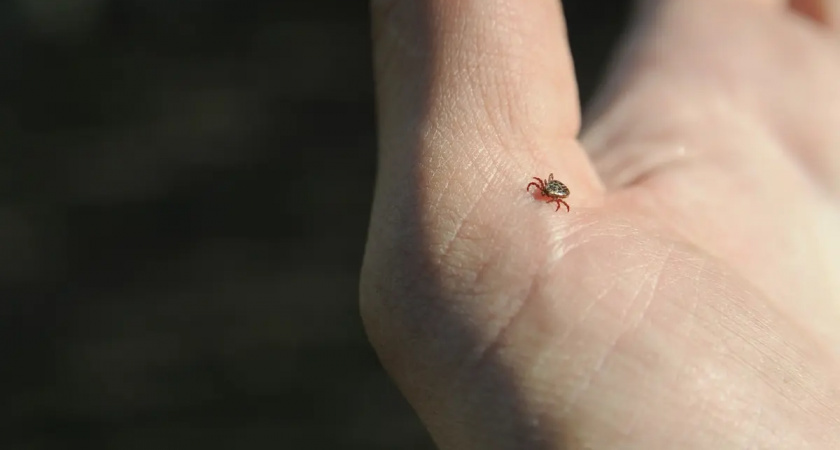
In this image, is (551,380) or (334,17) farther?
(334,17)

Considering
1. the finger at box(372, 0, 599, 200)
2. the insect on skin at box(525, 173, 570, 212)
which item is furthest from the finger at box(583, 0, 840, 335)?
the finger at box(372, 0, 599, 200)

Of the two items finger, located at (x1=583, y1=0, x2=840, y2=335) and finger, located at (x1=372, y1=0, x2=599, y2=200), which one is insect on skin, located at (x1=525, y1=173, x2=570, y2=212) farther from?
finger, located at (x1=583, y1=0, x2=840, y2=335)

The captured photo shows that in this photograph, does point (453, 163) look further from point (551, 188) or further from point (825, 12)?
point (825, 12)

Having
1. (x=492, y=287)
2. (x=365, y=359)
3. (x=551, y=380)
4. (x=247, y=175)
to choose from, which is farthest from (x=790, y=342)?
(x=247, y=175)

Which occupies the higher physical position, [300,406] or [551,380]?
[551,380]

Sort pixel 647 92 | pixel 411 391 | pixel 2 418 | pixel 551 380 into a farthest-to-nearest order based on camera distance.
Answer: pixel 2 418 → pixel 647 92 → pixel 411 391 → pixel 551 380

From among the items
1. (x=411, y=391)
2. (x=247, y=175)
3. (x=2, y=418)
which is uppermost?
(x=411, y=391)

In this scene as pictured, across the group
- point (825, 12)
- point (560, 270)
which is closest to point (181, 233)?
point (560, 270)

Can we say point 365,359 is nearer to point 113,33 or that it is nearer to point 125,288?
point 125,288
